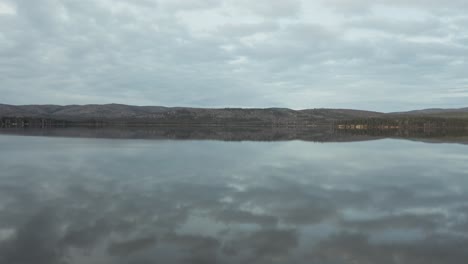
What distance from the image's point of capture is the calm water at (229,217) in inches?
288

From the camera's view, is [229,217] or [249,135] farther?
[249,135]

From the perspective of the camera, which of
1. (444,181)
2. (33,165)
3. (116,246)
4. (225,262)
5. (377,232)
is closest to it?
Answer: (225,262)

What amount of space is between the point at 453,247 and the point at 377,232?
1.55 m

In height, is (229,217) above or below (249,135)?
above

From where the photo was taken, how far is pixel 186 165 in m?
20.7

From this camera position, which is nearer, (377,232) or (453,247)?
(453,247)

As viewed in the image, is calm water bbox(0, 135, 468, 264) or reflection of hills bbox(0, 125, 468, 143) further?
Answer: reflection of hills bbox(0, 125, 468, 143)

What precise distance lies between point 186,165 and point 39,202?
32.8 feet

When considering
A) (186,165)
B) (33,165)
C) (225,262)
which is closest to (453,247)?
(225,262)

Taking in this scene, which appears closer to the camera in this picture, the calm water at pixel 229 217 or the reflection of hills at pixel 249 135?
the calm water at pixel 229 217

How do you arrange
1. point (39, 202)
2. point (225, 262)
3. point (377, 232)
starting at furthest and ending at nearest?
point (39, 202)
point (377, 232)
point (225, 262)

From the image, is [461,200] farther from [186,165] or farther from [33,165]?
[33,165]

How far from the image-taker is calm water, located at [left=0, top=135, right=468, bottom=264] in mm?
7324

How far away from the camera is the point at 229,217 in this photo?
32.6 ft
